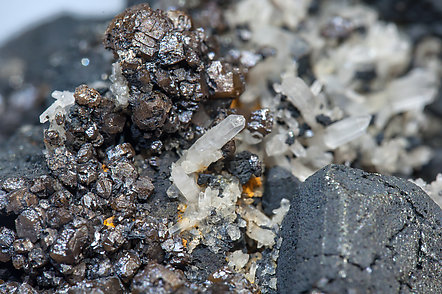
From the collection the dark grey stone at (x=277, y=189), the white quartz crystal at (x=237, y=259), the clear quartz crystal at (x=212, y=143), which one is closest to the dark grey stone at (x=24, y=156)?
the clear quartz crystal at (x=212, y=143)

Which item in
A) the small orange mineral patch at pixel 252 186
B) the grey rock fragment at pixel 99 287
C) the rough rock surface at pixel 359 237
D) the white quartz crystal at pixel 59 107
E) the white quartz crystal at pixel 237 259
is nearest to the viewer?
the rough rock surface at pixel 359 237

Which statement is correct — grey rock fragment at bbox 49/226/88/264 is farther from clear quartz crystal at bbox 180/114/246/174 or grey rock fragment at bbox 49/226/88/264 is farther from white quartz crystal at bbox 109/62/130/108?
white quartz crystal at bbox 109/62/130/108

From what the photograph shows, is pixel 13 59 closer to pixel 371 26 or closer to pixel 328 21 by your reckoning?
pixel 328 21

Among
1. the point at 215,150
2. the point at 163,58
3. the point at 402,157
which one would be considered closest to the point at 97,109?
the point at 163,58

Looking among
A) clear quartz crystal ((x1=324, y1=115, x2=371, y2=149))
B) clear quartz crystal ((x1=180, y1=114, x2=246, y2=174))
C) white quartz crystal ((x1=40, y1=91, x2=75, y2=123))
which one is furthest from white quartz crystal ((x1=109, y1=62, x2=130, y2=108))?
clear quartz crystal ((x1=324, y1=115, x2=371, y2=149))

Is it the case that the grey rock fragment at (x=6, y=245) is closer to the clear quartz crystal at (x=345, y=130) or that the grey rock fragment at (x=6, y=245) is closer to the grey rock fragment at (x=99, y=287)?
the grey rock fragment at (x=99, y=287)

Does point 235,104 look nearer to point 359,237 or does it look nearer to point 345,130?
point 345,130
